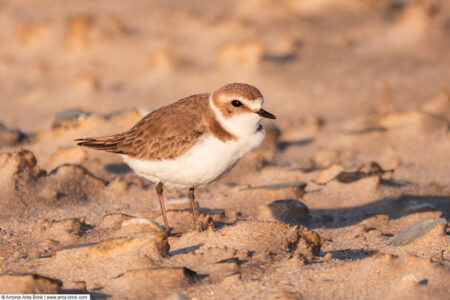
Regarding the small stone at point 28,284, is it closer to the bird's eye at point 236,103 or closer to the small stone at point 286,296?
the small stone at point 286,296

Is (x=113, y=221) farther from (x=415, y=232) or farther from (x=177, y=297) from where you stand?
(x=415, y=232)

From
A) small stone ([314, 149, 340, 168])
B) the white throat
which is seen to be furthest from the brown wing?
small stone ([314, 149, 340, 168])

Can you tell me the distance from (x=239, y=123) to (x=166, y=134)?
0.49 m

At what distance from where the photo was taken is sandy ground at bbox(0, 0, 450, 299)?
359 centimetres

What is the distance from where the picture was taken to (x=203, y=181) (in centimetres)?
420

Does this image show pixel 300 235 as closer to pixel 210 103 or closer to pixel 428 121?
pixel 210 103

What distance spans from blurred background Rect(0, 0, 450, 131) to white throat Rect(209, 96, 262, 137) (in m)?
3.28

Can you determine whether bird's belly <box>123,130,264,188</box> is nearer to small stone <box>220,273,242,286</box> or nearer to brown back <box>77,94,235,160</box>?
brown back <box>77,94,235,160</box>

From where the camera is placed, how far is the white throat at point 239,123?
13.7 feet

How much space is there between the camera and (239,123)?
4188mm

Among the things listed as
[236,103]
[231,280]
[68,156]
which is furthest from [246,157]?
[231,280]

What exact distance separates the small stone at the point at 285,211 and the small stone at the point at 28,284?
1.88 metres

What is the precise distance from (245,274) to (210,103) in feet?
4.08

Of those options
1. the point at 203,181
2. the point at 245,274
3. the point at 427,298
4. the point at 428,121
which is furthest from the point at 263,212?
the point at 428,121
